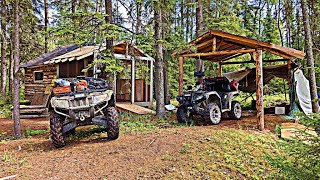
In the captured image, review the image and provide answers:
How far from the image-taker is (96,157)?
→ 4.40 meters

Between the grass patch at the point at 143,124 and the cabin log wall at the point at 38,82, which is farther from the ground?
the cabin log wall at the point at 38,82

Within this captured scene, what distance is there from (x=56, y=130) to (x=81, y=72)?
731cm

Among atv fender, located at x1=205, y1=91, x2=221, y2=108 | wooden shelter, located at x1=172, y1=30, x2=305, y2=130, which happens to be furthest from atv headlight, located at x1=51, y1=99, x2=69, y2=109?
wooden shelter, located at x1=172, y1=30, x2=305, y2=130

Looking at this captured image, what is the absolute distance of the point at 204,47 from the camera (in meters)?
9.16

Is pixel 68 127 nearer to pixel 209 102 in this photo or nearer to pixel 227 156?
pixel 227 156

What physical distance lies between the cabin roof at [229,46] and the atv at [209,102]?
3.23 ft

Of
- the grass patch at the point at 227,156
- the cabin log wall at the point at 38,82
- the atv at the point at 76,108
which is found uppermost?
the cabin log wall at the point at 38,82

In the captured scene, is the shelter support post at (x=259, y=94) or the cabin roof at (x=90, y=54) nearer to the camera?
the shelter support post at (x=259, y=94)

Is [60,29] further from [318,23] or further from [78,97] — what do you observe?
[318,23]

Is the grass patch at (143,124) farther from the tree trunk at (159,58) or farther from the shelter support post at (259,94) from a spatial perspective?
the shelter support post at (259,94)

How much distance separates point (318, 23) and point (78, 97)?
10.2 m

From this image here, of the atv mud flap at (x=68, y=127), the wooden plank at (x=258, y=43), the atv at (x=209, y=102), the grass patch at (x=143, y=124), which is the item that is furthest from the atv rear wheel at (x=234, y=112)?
the atv mud flap at (x=68, y=127)

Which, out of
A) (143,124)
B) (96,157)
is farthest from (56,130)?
(143,124)

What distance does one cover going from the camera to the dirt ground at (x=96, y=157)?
379 centimetres
